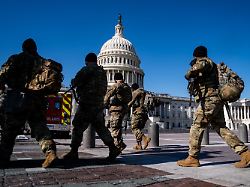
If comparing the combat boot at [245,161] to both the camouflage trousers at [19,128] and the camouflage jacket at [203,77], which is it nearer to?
the camouflage jacket at [203,77]

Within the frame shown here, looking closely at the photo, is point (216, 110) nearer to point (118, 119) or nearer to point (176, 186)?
point (176, 186)

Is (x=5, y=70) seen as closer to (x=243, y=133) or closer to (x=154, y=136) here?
(x=154, y=136)

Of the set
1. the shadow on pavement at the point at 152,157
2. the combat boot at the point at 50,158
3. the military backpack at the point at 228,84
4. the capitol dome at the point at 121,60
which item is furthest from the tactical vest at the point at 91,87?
the capitol dome at the point at 121,60

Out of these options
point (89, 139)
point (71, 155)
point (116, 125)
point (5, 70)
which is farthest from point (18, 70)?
point (89, 139)

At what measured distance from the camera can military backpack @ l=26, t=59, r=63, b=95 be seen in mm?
4605

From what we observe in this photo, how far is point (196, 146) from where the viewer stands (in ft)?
17.0

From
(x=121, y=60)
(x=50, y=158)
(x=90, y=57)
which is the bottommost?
(x=50, y=158)

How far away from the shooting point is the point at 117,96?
A: 7031mm

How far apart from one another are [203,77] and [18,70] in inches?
133

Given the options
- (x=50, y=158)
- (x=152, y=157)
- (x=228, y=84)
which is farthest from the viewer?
(x=152, y=157)

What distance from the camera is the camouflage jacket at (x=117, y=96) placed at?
697cm

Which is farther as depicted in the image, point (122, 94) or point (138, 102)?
point (138, 102)

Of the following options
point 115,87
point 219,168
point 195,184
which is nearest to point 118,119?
point 115,87

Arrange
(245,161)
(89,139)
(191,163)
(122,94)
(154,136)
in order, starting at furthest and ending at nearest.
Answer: (154,136) < (89,139) < (122,94) < (191,163) < (245,161)
